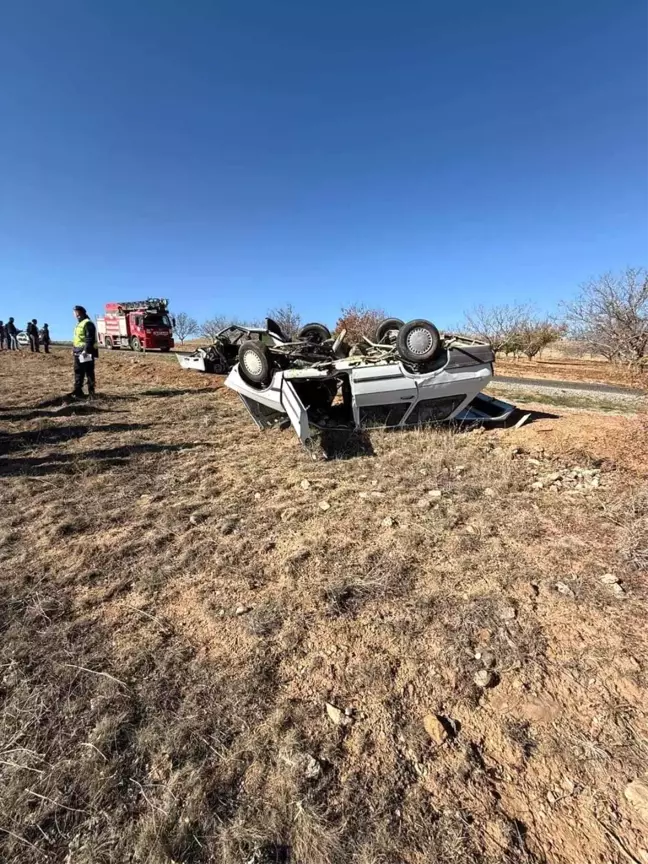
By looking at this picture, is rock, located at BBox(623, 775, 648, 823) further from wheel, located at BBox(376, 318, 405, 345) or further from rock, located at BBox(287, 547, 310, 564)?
wheel, located at BBox(376, 318, 405, 345)

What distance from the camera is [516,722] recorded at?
5.80 feet

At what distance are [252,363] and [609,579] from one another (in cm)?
438

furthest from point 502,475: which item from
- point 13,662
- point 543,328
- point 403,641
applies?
point 543,328

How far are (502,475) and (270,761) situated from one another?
3342mm

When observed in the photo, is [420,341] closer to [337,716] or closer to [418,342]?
[418,342]

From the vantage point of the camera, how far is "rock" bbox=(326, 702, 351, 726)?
176 centimetres

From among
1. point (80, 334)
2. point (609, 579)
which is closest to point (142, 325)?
point (80, 334)

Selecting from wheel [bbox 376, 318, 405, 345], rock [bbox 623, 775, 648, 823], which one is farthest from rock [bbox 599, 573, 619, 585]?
wheel [bbox 376, 318, 405, 345]

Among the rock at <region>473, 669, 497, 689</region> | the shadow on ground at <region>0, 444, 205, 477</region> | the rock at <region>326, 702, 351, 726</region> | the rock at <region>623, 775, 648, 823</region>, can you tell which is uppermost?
the shadow on ground at <region>0, 444, 205, 477</region>

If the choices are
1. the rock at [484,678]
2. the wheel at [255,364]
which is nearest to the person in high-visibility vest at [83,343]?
the wheel at [255,364]

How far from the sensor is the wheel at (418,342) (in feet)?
16.8

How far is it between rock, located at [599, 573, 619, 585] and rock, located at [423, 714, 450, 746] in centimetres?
147

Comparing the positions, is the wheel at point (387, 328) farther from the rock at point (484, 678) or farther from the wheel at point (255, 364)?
the rock at point (484, 678)

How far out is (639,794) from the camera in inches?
58.2
